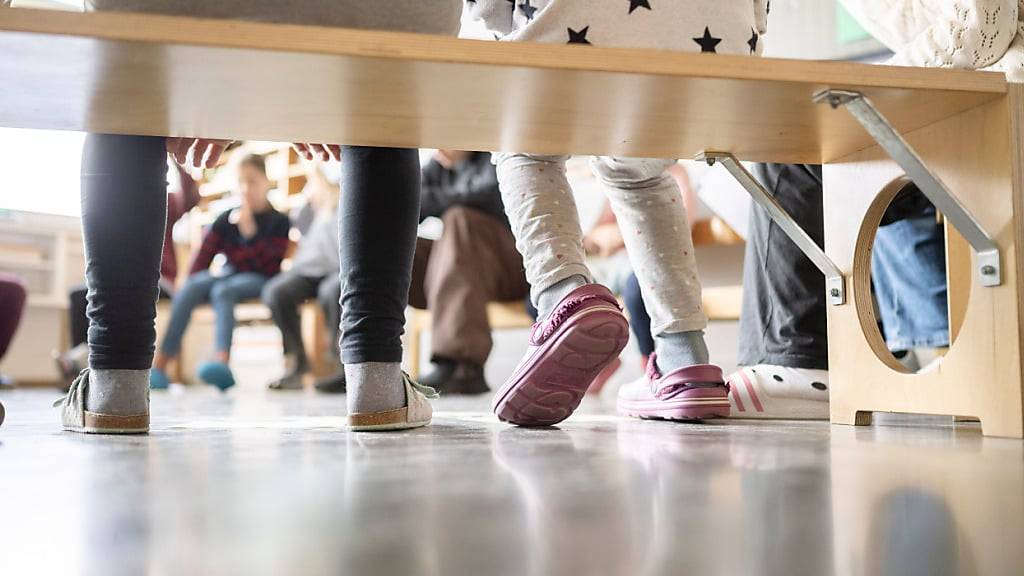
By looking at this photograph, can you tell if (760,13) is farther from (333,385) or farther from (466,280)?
(333,385)

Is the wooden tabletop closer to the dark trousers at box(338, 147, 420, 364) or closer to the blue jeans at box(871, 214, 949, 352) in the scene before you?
the dark trousers at box(338, 147, 420, 364)

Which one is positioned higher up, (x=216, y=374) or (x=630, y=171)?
(x=630, y=171)

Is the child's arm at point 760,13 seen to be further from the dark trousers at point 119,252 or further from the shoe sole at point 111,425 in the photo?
the shoe sole at point 111,425

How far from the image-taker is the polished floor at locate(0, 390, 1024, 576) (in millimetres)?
332

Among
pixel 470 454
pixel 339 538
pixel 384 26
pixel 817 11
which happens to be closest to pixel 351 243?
pixel 384 26

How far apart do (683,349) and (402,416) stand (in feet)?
1.17

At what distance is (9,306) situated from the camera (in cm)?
313

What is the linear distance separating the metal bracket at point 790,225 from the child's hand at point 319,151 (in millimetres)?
419

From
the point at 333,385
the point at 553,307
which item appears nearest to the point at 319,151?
the point at 553,307

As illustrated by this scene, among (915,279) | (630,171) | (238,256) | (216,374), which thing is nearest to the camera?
(630,171)

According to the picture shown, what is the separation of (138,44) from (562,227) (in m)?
0.48

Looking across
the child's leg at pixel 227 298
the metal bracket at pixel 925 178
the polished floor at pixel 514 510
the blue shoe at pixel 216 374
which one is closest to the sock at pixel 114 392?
the polished floor at pixel 514 510

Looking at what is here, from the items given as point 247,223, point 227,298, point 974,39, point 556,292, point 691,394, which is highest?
point 247,223

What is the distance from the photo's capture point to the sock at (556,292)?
941 mm
